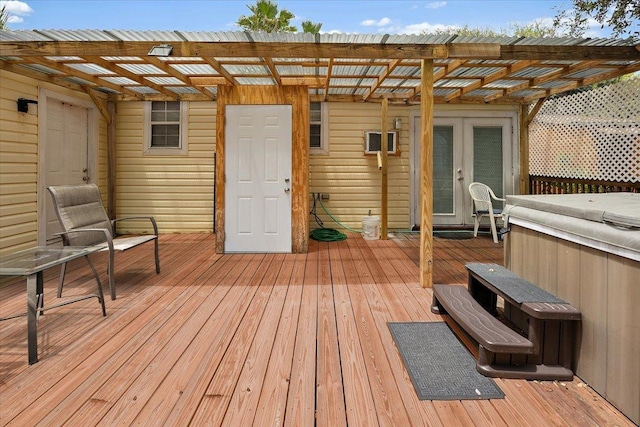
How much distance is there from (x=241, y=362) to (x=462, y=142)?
6301mm

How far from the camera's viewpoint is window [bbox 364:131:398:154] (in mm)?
6914

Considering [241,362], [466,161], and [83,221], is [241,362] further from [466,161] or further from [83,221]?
[466,161]

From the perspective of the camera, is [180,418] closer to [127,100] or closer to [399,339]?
[399,339]

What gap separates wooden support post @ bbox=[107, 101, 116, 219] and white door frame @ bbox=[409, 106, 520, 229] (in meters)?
5.28

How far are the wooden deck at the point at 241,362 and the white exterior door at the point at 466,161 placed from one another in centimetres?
343

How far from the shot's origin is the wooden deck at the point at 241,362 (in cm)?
176

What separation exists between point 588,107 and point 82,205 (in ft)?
21.8

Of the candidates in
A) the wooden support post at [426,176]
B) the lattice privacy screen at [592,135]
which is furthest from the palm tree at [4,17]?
the lattice privacy screen at [592,135]

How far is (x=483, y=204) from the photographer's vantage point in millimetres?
6555

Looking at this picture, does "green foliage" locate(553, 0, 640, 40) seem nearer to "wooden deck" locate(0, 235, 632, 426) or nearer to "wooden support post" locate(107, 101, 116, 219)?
"wooden deck" locate(0, 235, 632, 426)

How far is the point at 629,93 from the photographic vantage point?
4.98 metres

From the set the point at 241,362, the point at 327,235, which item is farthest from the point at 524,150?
the point at 241,362

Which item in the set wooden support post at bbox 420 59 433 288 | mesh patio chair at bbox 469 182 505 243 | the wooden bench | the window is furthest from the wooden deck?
the window

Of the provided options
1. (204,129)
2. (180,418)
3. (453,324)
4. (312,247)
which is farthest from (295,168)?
(180,418)
